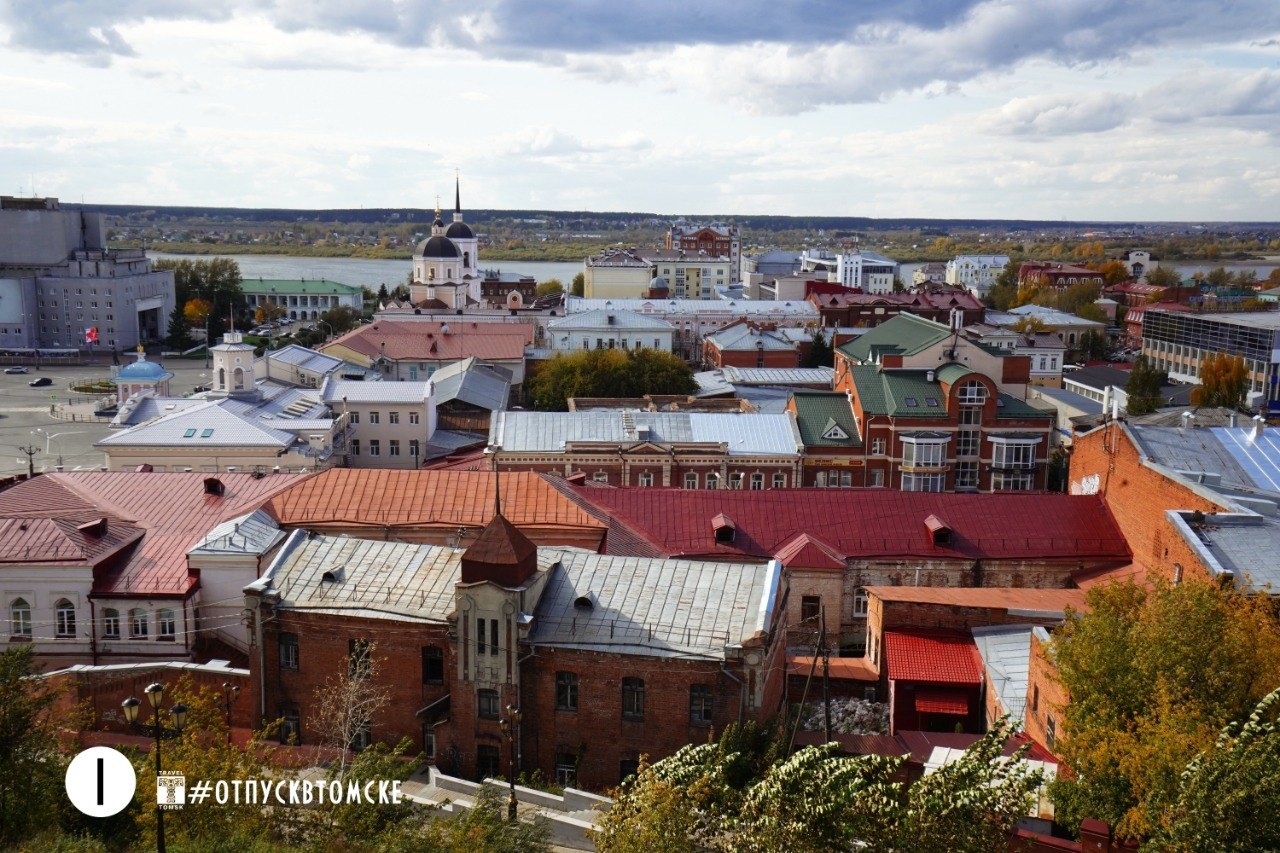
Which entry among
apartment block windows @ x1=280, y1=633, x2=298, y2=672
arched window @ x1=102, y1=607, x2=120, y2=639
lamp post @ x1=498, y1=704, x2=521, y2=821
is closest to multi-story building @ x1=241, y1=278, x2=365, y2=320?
arched window @ x1=102, y1=607, x2=120, y2=639

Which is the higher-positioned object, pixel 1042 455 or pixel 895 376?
pixel 895 376

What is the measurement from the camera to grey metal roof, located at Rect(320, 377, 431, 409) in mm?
56938

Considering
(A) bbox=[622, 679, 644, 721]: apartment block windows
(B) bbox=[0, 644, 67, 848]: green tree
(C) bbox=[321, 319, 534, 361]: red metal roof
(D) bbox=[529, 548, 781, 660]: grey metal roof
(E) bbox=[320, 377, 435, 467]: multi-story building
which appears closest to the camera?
(B) bbox=[0, 644, 67, 848]: green tree

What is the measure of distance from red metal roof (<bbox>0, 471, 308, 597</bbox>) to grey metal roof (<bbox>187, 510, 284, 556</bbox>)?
2.80 ft

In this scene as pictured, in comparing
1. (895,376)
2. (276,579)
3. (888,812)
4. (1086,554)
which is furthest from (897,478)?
(888,812)

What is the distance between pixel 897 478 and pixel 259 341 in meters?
83.8

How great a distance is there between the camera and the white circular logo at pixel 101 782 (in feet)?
57.3

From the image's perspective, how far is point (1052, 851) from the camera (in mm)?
20297

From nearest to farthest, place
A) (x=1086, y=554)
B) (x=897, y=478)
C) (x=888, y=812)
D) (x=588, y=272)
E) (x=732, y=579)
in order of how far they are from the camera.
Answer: (x=888, y=812), (x=732, y=579), (x=1086, y=554), (x=897, y=478), (x=588, y=272)

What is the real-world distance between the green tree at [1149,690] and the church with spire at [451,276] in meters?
89.5

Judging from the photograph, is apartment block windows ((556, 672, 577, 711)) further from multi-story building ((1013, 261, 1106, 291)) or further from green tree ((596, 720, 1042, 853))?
multi-story building ((1013, 261, 1106, 291))

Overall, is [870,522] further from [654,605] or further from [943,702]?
[654,605]

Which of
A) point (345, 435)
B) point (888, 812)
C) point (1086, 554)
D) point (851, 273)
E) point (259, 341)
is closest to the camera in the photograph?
point (888, 812)

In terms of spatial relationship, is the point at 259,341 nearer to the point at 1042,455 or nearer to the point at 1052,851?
the point at 1042,455
